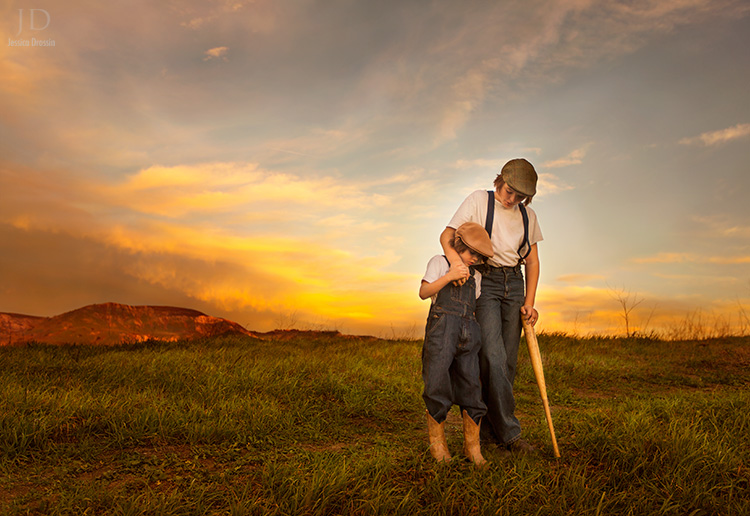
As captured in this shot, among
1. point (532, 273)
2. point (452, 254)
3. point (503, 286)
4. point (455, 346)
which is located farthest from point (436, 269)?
point (532, 273)

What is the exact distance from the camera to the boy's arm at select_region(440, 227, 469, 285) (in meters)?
3.79

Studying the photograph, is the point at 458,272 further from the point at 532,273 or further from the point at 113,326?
the point at 113,326

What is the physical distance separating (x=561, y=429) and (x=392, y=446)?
183 cm

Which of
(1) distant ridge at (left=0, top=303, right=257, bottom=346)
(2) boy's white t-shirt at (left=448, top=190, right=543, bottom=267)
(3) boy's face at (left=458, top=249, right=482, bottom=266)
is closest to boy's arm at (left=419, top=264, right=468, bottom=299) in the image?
(3) boy's face at (left=458, top=249, right=482, bottom=266)

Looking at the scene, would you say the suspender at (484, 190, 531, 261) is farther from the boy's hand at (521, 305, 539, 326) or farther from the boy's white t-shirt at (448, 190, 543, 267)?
the boy's hand at (521, 305, 539, 326)

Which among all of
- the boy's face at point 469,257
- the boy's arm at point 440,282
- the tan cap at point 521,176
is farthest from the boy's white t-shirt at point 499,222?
the boy's arm at point 440,282

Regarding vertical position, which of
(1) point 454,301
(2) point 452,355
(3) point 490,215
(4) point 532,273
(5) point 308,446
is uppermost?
(3) point 490,215

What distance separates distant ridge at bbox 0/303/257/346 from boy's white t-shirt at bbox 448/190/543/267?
951 centimetres

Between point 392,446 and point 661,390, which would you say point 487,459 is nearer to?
point 392,446

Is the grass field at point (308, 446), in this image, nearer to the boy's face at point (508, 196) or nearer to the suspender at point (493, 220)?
the suspender at point (493, 220)

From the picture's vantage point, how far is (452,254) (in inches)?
157

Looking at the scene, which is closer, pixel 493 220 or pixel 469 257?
pixel 469 257

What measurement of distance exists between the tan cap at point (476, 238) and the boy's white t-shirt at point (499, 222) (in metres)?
0.28

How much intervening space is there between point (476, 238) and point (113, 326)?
10.5 metres
